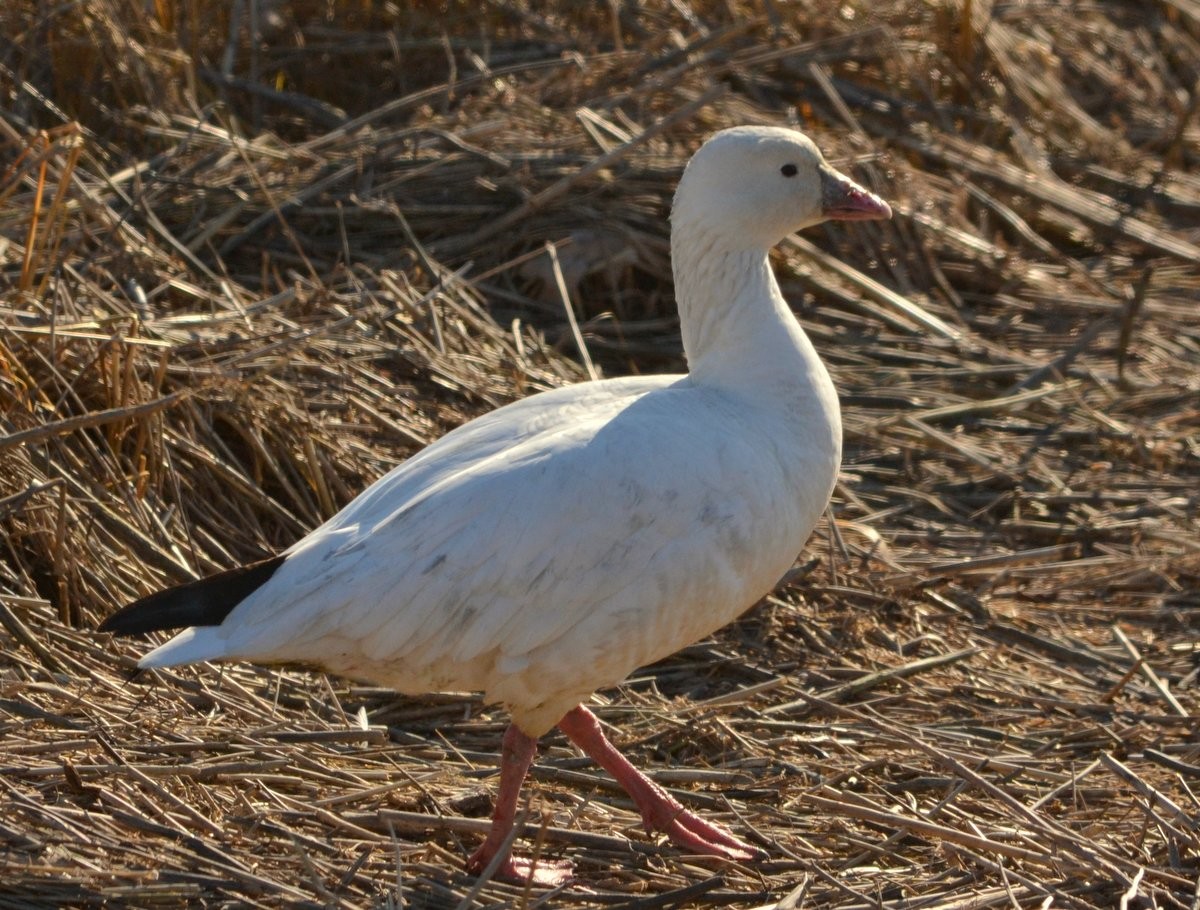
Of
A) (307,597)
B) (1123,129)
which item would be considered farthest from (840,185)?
(1123,129)

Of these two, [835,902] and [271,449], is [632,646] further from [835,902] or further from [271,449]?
[271,449]

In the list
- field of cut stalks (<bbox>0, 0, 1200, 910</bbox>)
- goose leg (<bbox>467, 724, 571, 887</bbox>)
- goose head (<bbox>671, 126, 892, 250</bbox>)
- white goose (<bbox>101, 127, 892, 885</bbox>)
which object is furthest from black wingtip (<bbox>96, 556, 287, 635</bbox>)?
Result: goose head (<bbox>671, 126, 892, 250</bbox>)

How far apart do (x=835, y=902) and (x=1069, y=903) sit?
579 mm

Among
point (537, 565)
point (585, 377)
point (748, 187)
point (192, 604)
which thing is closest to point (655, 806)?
point (537, 565)

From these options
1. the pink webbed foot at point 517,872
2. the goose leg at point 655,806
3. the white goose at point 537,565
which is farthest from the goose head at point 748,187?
the pink webbed foot at point 517,872

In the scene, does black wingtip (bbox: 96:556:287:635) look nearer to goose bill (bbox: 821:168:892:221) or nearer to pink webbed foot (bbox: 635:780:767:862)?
pink webbed foot (bbox: 635:780:767:862)

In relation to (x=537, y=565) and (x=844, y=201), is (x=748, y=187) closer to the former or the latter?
(x=844, y=201)

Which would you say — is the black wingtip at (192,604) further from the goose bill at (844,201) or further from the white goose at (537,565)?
the goose bill at (844,201)

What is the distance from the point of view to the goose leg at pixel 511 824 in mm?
4297

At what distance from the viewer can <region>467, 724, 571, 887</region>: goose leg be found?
14.1ft

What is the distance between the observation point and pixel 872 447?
695 cm

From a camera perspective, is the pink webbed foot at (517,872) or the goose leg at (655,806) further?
the goose leg at (655,806)

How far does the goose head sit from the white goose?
22.8 inches

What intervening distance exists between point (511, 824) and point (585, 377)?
287cm
